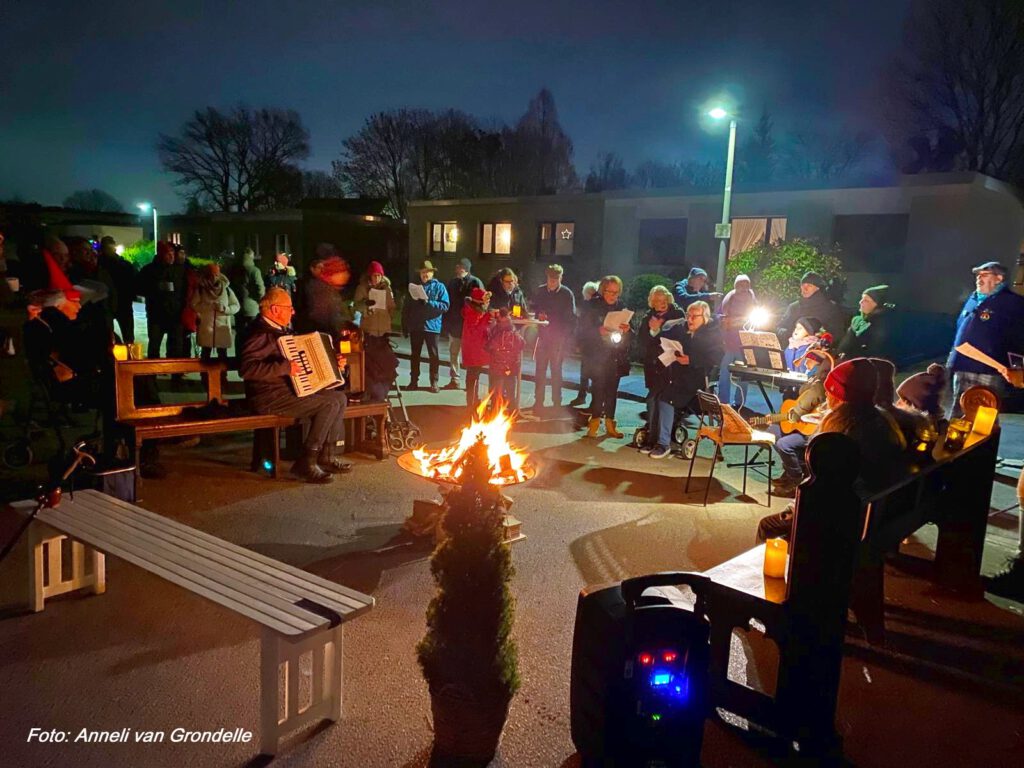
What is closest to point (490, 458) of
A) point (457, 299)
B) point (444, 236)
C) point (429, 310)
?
point (457, 299)

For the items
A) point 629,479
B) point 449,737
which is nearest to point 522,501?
point 629,479

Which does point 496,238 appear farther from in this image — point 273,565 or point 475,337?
point 273,565

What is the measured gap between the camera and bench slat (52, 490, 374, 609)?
3547mm

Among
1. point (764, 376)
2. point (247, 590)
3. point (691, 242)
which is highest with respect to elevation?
point (691, 242)

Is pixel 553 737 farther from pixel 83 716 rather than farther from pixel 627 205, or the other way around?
pixel 627 205

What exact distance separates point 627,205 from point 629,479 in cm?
1885

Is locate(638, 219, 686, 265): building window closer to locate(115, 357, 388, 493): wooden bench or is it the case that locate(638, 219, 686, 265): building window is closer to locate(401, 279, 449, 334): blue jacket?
locate(401, 279, 449, 334): blue jacket

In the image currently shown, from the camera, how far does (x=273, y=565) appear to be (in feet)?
12.7

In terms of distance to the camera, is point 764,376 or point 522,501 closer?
point 522,501

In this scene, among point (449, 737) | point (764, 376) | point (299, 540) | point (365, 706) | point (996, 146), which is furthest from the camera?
point (996, 146)

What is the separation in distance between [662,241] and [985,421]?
19985 mm

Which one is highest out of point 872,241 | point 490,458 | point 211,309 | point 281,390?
point 872,241

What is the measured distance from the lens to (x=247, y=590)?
11.6 ft

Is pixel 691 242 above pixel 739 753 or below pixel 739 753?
above
